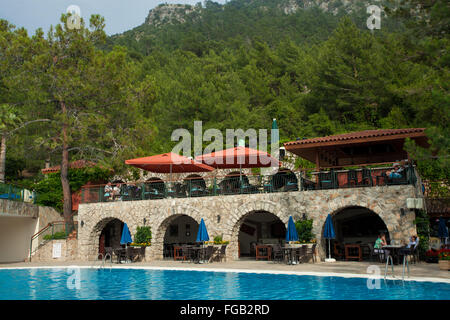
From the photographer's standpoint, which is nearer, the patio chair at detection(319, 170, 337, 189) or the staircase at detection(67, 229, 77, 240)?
the patio chair at detection(319, 170, 337, 189)

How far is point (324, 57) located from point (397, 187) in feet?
51.7

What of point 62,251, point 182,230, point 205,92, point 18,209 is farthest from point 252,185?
point 205,92

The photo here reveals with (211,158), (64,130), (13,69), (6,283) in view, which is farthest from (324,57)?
(6,283)

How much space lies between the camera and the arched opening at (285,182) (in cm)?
1510

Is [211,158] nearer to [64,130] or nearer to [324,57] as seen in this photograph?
[64,130]

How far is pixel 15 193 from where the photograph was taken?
719 inches

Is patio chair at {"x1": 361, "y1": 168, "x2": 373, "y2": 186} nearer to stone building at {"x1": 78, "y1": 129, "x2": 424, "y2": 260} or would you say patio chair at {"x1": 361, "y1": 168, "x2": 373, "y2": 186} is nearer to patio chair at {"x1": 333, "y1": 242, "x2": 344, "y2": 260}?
stone building at {"x1": 78, "y1": 129, "x2": 424, "y2": 260}

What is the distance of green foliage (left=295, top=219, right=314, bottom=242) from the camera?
46.7 feet

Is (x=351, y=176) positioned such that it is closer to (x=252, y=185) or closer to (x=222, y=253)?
(x=252, y=185)

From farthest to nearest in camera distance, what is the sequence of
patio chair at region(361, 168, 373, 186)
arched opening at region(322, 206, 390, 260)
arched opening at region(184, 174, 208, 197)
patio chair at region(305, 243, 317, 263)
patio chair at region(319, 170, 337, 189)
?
1. arched opening at region(322, 206, 390, 260)
2. arched opening at region(184, 174, 208, 197)
3. patio chair at region(319, 170, 337, 189)
4. patio chair at region(305, 243, 317, 263)
5. patio chair at region(361, 168, 373, 186)

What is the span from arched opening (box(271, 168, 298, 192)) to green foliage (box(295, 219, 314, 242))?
4.69 ft

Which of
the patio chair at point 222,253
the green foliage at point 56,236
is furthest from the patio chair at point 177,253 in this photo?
the green foliage at point 56,236

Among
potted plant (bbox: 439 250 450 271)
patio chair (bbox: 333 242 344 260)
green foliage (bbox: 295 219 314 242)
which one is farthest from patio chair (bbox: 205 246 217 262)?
potted plant (bbox: 439 250 450 271)

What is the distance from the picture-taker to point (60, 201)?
2170 cm
